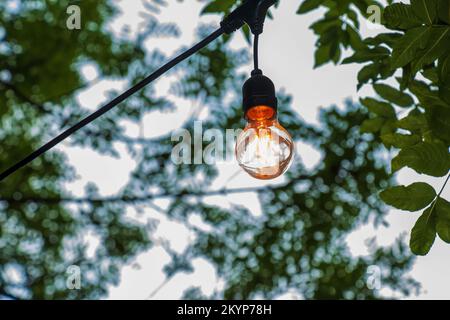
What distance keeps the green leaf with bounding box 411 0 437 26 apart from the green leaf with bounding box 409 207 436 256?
2.57 ft

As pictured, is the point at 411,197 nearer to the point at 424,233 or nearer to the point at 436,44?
the point at 424,233

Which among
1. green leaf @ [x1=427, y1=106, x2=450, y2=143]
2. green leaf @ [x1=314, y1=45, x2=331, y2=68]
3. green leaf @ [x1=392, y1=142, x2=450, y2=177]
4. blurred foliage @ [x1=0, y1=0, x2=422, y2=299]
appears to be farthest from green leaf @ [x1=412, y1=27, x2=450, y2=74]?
blurred foliage @ [x1=0, y1=0, x2=422, y2=299]

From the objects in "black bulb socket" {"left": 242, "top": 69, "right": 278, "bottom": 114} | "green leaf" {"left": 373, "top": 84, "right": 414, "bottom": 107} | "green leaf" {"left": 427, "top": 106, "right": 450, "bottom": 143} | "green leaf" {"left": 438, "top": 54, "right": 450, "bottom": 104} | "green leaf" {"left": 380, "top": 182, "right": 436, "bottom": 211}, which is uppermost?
"green leaf" {"left": 373, "top": 84, "right": 414, "bottom": 107}

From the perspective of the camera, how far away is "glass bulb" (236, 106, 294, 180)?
2750mm

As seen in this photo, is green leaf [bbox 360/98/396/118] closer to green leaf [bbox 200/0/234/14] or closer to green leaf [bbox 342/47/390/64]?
green leaf [bbox 342/47/390/64]

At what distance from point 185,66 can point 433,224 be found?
236 inches

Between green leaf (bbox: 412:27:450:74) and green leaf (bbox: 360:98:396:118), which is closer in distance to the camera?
green leaf (bbox: 412:27:450:74)

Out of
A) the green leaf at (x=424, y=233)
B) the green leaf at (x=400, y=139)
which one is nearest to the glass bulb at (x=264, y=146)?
Answer: the green leaf at (x=400, y=139)

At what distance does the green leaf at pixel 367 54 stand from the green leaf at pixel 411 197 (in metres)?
1.08

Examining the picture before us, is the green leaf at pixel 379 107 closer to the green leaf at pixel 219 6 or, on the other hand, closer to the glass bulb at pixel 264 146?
the glass bulb at pixel 264 146

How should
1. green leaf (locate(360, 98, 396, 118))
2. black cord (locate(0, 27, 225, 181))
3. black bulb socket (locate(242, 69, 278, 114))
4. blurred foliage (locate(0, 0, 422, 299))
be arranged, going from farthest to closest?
1. blurred foliage (locate(0, 0, 422, 299))
2. green leaf (locate(360, 98, 396, 118))
3. black bulb socket (locate(242, 69, 278, 114))
4. black cord (locate(0, 27, 225, 181))

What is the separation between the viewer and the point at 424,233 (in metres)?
2.35

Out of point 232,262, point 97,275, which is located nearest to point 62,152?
point 97,275
